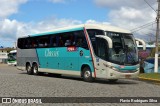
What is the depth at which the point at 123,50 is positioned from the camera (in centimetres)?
2086

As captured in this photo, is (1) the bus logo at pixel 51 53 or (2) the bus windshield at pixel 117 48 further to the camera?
(1) the bus logo at pixel 51 53

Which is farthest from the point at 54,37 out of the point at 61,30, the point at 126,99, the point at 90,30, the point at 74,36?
the point at 126,99

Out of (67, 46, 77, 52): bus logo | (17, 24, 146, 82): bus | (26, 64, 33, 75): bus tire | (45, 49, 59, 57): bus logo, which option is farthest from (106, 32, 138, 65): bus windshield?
(26, 64, 33, 75): bus tire

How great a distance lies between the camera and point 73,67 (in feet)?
77.5

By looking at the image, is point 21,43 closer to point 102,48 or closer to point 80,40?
point 80,40

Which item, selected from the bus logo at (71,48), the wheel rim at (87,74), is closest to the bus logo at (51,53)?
the bus logo at (71,48)

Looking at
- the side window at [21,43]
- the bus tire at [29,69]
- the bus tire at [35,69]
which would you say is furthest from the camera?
the side window at [21,43]

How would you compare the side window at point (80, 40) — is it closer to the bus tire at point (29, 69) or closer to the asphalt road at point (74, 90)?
the asphalt road at point (74, 90)

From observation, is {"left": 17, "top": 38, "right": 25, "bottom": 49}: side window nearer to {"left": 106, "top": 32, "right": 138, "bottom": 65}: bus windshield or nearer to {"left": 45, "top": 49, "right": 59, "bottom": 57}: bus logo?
{"left": 45, "top": 49, "right": 59, "bottom": 57}: bus logo

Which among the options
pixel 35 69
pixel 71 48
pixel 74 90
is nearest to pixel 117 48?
pixel 71 48

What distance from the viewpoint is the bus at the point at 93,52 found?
20.5m

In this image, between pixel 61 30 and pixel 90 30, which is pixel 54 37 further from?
pixel 90 30

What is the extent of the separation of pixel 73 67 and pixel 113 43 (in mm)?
3944

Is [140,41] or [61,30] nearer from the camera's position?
[140,41]
